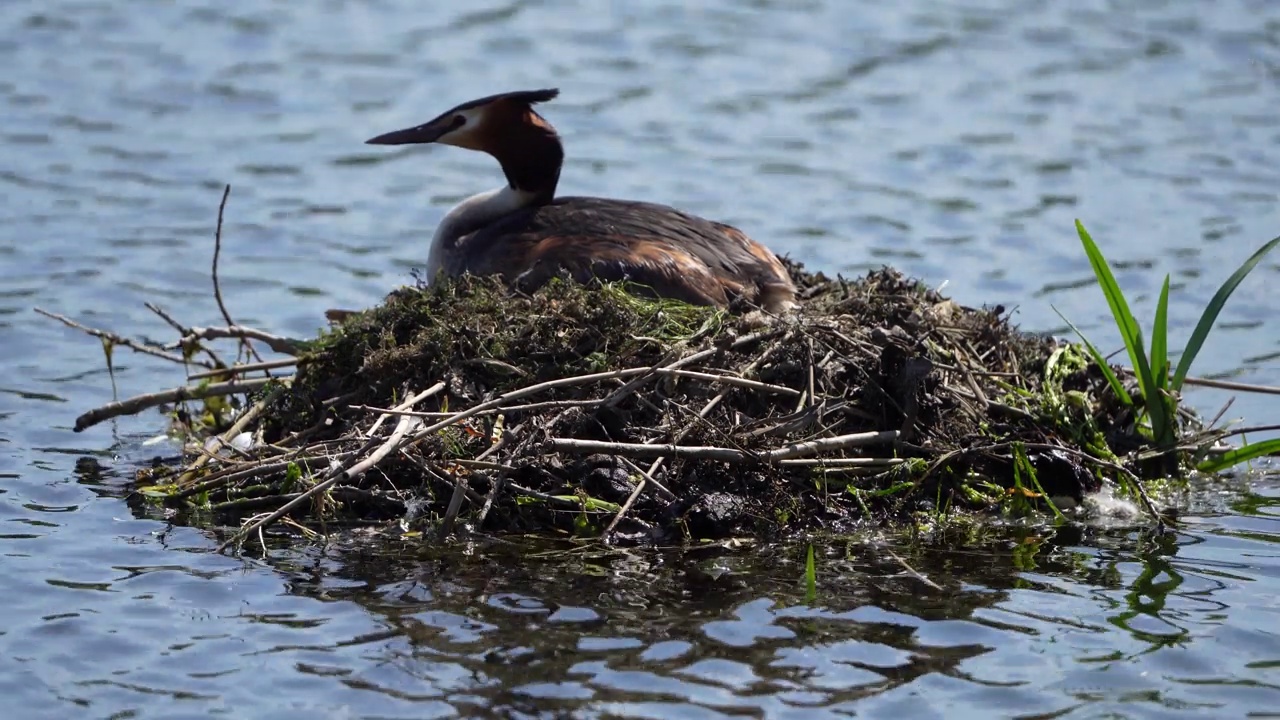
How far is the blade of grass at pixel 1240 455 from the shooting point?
711 centimetres

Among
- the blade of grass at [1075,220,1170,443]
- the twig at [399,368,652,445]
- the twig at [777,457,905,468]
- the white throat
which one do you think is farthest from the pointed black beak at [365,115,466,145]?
the blade of grass at [1075,220,1170,443]

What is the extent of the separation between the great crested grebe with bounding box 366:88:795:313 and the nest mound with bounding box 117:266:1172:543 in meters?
0.26

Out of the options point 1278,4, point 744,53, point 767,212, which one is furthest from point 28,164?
point 1278,4

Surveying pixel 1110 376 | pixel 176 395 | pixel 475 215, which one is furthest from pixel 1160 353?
pixel 176 395

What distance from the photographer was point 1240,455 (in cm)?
725

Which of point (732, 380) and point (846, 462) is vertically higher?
point (732, 380)

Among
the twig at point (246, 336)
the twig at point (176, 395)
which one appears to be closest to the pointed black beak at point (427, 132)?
the twig at point (246, 336)

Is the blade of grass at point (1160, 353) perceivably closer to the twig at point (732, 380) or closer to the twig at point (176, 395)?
the twig at point (732, 380)

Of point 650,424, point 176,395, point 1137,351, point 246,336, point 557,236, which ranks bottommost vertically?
point 176,395

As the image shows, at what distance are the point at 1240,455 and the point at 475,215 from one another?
3725 mm

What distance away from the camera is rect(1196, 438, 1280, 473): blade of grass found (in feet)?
23.3

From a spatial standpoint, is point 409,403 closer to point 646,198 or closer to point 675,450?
point 675,450

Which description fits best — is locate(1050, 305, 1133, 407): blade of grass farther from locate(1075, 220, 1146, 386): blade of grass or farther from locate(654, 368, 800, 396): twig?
locate(654, 368, 800, 396): twig

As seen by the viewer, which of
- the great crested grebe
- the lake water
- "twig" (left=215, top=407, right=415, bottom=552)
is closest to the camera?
the lake water
